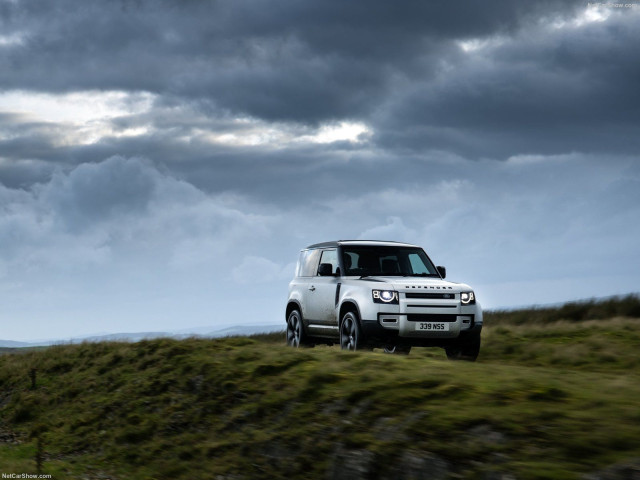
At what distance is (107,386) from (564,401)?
9628 millimetres

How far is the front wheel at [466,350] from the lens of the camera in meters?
12.8

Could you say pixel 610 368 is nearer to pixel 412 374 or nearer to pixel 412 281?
pixel 412 281

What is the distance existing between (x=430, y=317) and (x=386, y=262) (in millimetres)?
2146

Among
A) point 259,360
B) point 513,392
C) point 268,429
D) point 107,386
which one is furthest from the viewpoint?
point 107,386

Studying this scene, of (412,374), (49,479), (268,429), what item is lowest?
(49,479)

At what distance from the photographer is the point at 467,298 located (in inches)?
498

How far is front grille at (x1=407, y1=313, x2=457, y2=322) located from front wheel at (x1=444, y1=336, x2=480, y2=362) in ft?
2.09

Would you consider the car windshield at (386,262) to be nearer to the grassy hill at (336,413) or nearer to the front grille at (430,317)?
the front grille at (430,317)

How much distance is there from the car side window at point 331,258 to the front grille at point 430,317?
2.15 m

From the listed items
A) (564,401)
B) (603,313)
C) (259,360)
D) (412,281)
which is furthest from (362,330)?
(603,313)

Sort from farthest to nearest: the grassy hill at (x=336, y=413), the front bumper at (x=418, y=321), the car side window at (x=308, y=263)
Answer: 1. the car side window at (x=308, y=263)
2. the front bumper at (x=418, y=321)
3. the grassy hill at (x=336, y=413)

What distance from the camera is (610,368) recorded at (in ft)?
37.3

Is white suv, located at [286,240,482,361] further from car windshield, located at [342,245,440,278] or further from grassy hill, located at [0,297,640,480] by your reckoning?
grassy hill, located at [0,297,640,480]

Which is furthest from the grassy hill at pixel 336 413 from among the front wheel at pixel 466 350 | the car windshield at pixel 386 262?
the car windshield at pixel 386 262
